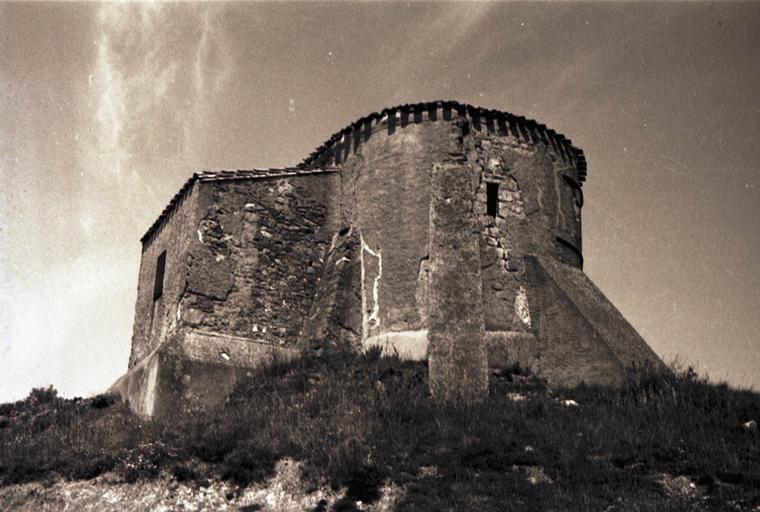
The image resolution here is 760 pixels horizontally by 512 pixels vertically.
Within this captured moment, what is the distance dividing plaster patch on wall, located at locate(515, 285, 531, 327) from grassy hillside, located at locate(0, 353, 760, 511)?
133 cm

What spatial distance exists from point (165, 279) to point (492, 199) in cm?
640

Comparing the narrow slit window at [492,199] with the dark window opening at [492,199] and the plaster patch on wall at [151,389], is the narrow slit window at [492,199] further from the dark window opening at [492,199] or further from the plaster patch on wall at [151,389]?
the plaster patch on wall at [151,389]

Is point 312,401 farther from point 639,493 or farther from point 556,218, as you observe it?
point 556,218

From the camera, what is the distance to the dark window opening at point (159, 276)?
1619 cm

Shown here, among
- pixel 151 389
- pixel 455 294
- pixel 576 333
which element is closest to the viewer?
pixel 455 294

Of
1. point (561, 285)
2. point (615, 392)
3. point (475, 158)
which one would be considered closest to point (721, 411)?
point (615, 392)

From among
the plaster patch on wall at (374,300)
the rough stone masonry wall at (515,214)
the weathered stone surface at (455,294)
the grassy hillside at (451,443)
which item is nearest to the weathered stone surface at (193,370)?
the grassy hillside at (451,443)

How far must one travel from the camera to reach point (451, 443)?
977 centimetres

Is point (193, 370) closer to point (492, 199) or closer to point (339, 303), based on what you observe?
point (339, 303)

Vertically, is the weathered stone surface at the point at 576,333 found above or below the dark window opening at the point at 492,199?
below

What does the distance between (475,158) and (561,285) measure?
2822mm

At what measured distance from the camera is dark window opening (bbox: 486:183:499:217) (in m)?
14.8

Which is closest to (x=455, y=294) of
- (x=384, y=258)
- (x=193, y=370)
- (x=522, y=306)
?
(x=522, y=306)

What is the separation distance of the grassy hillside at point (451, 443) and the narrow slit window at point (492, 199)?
3.18 meters
